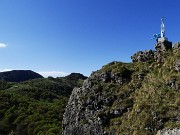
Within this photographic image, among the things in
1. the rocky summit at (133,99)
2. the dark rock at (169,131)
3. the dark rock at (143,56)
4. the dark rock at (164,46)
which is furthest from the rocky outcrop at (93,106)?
the dark rock at (169,131)

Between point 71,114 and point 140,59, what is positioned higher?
point 140,59

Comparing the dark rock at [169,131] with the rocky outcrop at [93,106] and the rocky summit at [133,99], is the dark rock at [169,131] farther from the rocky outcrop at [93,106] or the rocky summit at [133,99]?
the rocky outcrop at [93,106]

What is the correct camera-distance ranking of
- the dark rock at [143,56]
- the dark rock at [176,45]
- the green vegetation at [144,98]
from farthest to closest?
the dark rock at [143,56], the dark rock at [176,45], the green vegetation at [144,98]

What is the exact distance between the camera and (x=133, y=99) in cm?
4594

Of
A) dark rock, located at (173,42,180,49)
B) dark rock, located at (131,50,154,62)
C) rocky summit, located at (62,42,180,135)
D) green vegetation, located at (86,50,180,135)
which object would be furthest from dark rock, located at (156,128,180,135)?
dark rock, located at (131,50,154,62)

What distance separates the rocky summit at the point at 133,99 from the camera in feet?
132

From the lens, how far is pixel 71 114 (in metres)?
51.4

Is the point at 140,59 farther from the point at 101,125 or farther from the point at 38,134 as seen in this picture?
the point at 38,134

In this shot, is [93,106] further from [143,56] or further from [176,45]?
[176,45]

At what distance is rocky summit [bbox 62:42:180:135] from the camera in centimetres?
4019

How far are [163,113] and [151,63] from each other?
12.7 metres

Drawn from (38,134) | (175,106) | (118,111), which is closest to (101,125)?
(118,111)

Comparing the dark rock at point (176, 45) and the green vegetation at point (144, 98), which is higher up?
the dark rock at point (176, 45)

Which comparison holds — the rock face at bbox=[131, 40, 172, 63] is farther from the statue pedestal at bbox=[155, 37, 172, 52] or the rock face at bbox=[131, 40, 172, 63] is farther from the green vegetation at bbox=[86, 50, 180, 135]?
the green vegetation at bbox=[86, 50, 180, 135]
